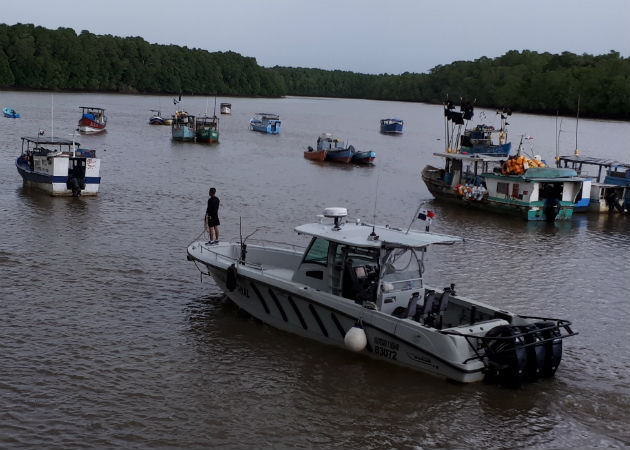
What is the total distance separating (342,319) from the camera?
44.9ft

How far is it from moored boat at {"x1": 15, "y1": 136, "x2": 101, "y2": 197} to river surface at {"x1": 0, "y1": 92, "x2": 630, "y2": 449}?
0.57m

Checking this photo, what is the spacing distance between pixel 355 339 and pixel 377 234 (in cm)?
214

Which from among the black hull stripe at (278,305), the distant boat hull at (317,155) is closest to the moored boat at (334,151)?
the distant boat hull at (317,155)

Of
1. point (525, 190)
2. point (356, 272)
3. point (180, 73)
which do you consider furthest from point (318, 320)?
point (180, 73)

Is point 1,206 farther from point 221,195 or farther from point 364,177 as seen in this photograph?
point 364,177

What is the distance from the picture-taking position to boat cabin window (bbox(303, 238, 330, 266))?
1418 centimetres

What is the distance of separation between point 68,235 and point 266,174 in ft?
70.9

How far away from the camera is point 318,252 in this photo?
46.9 ft

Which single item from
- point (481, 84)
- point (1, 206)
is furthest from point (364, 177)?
point (481, 84)

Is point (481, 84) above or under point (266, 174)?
above

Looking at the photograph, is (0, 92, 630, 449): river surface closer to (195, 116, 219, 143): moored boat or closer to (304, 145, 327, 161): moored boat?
(304, 145, 327, 161): moored boat

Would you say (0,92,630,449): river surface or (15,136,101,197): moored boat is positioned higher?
(15,136,101,197): moored boat

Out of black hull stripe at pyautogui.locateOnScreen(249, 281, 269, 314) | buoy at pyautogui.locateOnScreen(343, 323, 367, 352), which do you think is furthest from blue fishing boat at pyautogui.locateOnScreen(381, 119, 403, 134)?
buoy at pyautogui.locateOnScreen(343, 323, 367, 352)

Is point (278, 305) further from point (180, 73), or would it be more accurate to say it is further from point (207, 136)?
point (180, 73)
